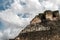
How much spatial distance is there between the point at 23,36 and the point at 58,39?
20.2ft

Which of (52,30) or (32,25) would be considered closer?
(52,30)

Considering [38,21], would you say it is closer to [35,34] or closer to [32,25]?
[32,25]

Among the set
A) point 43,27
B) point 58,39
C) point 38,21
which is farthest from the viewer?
point 38,21

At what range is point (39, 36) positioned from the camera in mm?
38031

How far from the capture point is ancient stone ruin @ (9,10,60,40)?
37.8m

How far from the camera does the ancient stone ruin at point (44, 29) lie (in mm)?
37781

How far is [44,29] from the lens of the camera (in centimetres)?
3934

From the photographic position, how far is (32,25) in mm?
41875

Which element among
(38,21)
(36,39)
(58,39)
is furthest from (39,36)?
(38,21)

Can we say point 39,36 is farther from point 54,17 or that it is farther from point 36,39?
point 54,17

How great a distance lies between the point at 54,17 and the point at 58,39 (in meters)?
7.45

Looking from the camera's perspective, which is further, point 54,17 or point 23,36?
point 54,17

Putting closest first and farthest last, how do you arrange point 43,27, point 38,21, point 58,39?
point 58,39 < point 43,27 < point 38,21

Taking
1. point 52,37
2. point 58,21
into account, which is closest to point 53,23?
point 58,21
